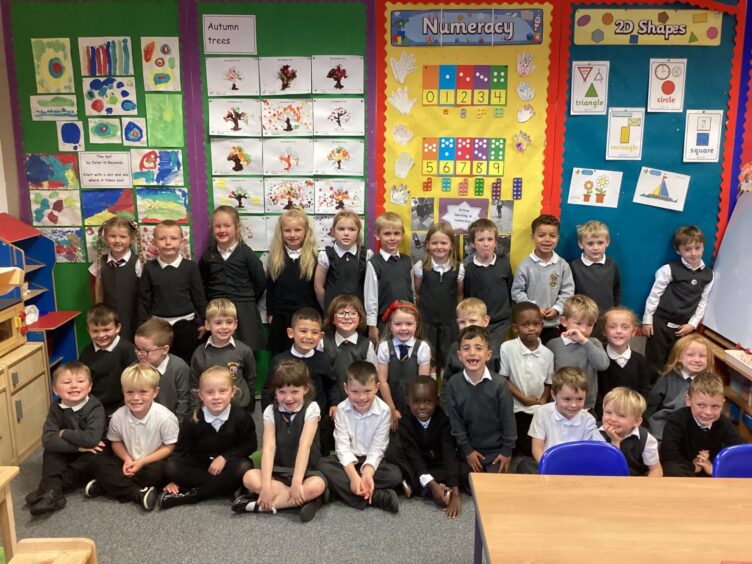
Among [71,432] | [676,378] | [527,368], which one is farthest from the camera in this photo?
[527,368]

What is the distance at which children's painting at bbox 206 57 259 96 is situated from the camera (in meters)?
3.99

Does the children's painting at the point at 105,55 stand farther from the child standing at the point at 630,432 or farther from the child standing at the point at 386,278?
the child standing at the point at 630,432

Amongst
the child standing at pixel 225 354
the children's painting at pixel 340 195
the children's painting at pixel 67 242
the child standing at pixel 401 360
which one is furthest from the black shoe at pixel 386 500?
the children's painting at pixel 67 242

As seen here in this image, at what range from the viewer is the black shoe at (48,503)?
2.97m

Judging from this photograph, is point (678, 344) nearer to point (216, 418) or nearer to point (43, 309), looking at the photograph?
point (216, 418)

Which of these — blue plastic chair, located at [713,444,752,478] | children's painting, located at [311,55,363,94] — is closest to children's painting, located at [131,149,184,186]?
children's painting, located at [311,55,363,94]

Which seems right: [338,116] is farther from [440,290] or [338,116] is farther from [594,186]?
[594,186]

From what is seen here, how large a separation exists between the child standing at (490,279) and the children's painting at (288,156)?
3.79 ft

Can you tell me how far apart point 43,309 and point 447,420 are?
2771 millimetres

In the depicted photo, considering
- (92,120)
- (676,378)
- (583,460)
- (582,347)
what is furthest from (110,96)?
(676,378)

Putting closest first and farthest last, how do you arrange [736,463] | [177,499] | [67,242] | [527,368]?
[736,463]
[177,499]
[527,368]
[67,242]

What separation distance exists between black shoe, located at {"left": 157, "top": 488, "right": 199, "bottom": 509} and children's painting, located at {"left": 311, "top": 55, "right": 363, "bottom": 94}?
8.04 feet

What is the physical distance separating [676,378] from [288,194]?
253 centimetres

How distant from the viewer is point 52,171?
4.17m
